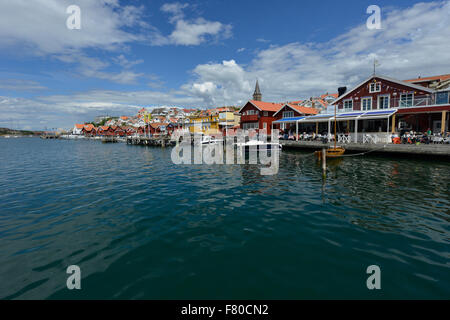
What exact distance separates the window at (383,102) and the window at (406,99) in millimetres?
1658

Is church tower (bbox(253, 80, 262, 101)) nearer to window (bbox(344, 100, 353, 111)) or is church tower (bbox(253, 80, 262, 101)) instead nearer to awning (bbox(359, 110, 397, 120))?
window (bbox(344, 100, 353, 111))

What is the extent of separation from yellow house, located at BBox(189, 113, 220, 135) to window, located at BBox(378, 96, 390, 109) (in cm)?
4146

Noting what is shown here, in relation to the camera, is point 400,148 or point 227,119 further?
point 227,119

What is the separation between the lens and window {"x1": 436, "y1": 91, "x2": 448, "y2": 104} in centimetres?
2642

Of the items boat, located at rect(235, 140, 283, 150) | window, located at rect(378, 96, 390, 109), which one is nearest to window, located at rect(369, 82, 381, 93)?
window, located at rect(378, 96, 390, 109)

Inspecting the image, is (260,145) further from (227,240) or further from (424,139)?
(227,240)

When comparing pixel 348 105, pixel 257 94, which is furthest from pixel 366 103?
pixel 257 94

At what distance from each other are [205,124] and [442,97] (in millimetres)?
55463

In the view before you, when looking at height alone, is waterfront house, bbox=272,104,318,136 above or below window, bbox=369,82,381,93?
below

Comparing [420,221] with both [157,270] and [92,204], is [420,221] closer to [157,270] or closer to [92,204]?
[157,270]

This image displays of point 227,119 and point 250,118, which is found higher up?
Result: point 227,119

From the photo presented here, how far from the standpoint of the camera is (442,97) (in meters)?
26.6

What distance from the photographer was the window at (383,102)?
3250cm

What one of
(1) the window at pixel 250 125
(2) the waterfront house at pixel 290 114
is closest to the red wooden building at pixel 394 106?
(2) the waterfront house at pixel 290 114
